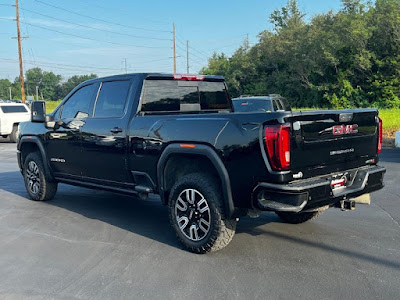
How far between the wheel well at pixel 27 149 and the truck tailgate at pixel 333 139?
495 centimetres

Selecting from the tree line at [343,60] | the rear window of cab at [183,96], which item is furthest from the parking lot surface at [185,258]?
the tree line at [343,60]

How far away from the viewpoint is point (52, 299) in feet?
11.8

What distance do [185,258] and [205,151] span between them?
1.18 m

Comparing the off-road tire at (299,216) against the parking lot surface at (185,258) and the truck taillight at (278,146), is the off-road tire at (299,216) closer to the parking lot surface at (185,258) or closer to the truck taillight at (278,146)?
the parking lot surface at (185,258)

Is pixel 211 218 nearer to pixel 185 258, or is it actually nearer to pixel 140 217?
pixel 185 258

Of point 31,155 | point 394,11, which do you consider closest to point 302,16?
point 394,11

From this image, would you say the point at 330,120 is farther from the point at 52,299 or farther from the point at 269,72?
the point at 269,72

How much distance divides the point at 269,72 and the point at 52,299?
5985cm

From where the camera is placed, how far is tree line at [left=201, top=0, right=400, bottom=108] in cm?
4138

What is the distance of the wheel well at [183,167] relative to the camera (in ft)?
15.3

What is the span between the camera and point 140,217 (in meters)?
6.30

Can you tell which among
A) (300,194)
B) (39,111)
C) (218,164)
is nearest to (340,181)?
(300,194)

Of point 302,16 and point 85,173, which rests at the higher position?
point 302,16

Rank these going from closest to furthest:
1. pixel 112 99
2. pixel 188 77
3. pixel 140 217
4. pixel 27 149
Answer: pixel 112 99 < pixel 188 77 < pixel 140 217 < pixel 27 149
